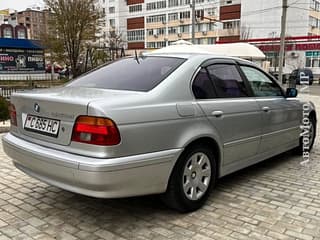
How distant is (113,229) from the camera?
299 centimetres

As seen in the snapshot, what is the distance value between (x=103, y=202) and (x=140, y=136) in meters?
1.18

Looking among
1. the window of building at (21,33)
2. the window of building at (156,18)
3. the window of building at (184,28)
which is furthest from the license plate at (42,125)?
the window of building at (156,18)

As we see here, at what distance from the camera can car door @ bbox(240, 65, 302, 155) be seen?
4.21 metres

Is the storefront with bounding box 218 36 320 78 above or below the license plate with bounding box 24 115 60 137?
above

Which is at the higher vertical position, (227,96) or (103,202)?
(227,96)

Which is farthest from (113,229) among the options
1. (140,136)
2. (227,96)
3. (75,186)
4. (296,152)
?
(296,152)

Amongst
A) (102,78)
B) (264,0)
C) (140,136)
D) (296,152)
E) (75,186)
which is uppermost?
(264,0)

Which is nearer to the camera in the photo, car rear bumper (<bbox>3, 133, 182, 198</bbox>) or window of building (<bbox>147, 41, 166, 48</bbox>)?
car rear bumper (<bbox>3, 133, 182, 198</bbox>)

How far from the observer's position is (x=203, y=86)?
3475mm

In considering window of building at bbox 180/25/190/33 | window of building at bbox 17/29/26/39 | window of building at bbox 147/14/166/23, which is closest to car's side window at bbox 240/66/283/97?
window of building at bbox 17/29/26/39

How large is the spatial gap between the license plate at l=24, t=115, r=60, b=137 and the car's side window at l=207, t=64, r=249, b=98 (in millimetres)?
1693

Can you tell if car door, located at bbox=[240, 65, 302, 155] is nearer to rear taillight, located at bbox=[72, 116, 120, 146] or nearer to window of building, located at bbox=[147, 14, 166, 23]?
rear taillight, located at bbox=[72, 116, 120, 146]

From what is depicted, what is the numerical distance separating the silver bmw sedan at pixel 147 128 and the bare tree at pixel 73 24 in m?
14.7

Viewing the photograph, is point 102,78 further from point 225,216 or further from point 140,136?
point 225,216
